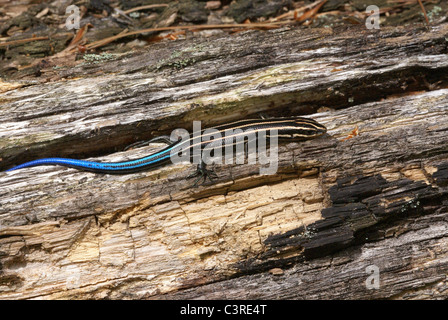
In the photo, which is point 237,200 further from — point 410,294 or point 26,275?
point 26,275

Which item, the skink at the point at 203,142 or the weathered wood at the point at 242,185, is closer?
the weathered wood at the point at 242,185

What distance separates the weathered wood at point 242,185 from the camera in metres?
3.34

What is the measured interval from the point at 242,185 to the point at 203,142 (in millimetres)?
648

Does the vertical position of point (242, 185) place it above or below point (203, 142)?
below

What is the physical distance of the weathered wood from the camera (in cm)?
334

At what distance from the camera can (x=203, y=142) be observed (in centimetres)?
402

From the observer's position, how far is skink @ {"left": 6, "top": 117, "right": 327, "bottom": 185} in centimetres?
377

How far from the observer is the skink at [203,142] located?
12.4ft

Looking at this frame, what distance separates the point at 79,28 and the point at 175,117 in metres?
2.14

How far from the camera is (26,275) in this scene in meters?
3.36

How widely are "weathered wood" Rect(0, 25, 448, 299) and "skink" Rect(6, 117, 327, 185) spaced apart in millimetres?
98

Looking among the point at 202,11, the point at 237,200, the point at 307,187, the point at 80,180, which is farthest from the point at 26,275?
the point at 202,11

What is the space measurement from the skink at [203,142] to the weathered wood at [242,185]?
10 cm

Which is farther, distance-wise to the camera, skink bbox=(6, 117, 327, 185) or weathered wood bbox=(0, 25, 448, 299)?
skink bbox=(6, 117, 327, 185)
